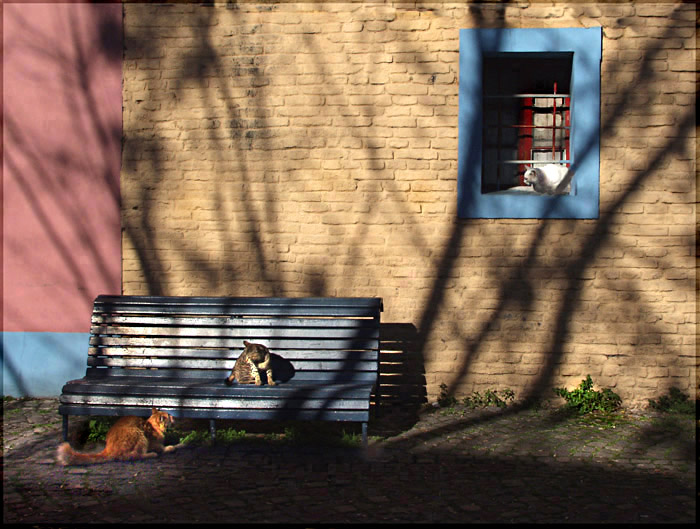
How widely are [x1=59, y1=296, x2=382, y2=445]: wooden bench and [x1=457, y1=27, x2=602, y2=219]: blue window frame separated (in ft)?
5.22

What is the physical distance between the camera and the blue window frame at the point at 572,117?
6977 mm

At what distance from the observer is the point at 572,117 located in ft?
23.4

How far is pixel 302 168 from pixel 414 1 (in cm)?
185

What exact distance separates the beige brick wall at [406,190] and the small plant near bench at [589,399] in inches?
3.9

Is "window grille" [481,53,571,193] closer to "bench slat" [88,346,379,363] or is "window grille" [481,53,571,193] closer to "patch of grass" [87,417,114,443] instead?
"bench slat" [88,346,379,363]

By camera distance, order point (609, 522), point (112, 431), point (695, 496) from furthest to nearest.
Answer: point (112, 431)
point (695, 496)
point (609, 522)

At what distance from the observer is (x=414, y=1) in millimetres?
7086

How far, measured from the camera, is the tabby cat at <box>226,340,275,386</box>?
5.90m

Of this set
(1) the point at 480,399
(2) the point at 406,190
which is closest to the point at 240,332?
(2) the point at 406,190

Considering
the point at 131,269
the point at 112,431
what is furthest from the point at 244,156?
the point at 112,431

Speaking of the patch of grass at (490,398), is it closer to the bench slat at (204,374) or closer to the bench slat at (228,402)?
the bench slat at (204,374)

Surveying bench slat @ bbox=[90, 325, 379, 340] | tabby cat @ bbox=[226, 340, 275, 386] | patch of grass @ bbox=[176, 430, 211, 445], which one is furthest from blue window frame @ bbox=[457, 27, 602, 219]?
patch of grass @ bbox=[176, 430, 211, 445]

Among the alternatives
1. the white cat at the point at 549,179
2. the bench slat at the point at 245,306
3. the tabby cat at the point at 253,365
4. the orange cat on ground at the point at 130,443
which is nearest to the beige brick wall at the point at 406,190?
the white cat at the point at 549,179

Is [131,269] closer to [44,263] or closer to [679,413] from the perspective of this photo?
[44,263]
